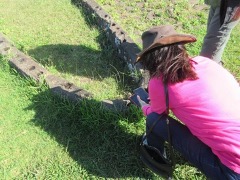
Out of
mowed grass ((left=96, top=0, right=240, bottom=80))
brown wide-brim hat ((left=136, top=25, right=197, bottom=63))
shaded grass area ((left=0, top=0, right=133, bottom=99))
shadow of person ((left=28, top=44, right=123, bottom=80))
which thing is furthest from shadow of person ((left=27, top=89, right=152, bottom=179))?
mowed grass ((left=96, top=0, right=240, bottom=80))

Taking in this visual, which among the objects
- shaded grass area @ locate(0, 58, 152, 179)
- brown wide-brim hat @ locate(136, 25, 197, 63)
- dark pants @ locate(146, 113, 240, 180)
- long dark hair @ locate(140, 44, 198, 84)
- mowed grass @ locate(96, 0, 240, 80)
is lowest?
shaded grass area @ locate(0, 58, 152, 179)

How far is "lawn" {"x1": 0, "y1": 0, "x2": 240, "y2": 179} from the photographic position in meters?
2.78

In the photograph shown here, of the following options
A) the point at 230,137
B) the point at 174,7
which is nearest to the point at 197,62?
the point at 230,137

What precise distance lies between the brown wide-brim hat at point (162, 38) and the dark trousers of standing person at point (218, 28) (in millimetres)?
1012

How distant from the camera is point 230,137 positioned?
81.4 inches

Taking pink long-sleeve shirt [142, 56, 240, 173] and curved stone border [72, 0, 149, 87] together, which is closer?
pink long-sleeve shirt [142, 56, 240, 173]

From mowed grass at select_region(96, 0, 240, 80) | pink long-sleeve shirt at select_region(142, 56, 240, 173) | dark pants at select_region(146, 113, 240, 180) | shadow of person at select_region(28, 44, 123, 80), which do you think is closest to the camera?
pink long-sleeve shirt at select_region(142, 56, 240, 173)

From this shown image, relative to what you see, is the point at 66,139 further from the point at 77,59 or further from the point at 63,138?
the point at 77,59

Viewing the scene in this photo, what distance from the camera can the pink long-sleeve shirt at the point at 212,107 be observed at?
2.08m

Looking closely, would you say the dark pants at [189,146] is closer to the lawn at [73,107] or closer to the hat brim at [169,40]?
the lawn at [73,107]

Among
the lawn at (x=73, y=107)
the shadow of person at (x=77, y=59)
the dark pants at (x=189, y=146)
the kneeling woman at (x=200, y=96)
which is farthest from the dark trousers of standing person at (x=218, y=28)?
the dark pants at (x=189, y=146)

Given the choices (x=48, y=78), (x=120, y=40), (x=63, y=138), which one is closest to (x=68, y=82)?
(x=48, y=78)

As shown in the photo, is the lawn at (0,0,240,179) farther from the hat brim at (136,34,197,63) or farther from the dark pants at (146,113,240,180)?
the hat brim at (136,34,197,63)

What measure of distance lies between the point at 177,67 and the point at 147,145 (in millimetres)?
825
